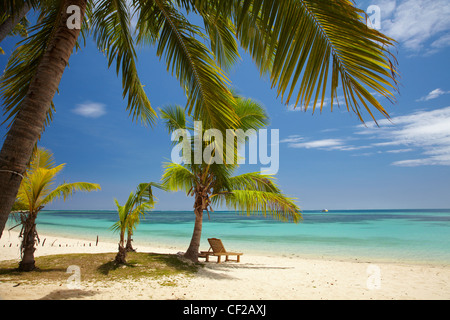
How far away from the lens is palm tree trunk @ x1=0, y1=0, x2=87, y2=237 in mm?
2248

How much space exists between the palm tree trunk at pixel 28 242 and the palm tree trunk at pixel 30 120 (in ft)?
14.7

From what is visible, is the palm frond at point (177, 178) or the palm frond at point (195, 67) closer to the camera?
the palm frond at point (195, 67)

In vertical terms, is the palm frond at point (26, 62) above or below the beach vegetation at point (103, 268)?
above

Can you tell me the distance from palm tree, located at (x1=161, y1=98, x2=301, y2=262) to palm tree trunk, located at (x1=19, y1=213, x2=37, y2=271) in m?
3.62

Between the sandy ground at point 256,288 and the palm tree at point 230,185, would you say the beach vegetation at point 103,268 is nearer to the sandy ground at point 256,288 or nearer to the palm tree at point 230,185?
the sandy ground at point 256,288

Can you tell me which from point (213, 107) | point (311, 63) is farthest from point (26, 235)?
point (311, 63)

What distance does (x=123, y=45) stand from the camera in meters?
A: 4.34

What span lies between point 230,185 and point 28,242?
549 cm

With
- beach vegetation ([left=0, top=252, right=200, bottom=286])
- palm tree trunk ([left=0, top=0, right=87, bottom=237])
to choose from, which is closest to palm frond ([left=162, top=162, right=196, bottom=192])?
beach vegetation ([left=0, top=252, right=200, bottom=286])

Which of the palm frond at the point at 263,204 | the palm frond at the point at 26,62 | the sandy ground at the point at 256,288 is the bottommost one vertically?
the sandy ground at the point at 256,288

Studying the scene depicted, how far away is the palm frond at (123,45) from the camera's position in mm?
4258

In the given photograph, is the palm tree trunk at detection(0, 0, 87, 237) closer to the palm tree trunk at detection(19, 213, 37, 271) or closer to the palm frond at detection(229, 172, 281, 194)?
the palm tree trunk at detection(19, 213, 37, 271)

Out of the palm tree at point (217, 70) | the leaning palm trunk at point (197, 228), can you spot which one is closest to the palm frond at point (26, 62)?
the palm tree at point (217, 70)

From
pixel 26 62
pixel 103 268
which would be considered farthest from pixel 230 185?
pixel 26 62
